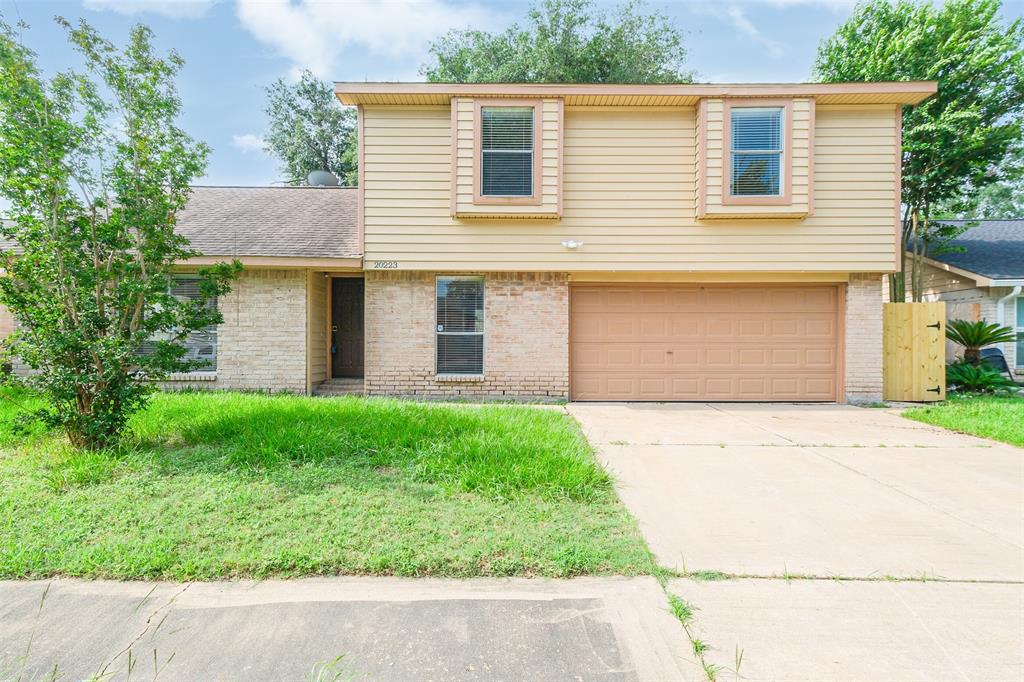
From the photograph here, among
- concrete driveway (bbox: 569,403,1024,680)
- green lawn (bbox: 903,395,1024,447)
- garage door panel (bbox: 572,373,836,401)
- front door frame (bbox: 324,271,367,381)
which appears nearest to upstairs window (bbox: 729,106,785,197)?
garage door panel (bbox: 572,373,836,401)

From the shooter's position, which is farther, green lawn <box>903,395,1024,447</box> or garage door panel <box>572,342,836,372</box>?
garage door panel <box>572,342,836,372</box>

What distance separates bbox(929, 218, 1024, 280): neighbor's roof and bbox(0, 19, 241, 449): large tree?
14.9 m

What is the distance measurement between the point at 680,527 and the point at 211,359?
8.28 metres

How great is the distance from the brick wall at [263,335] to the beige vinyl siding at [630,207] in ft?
5.50

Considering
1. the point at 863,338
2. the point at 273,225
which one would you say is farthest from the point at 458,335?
the point at 863,338

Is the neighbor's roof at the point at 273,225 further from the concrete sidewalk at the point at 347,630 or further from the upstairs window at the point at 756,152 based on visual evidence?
the upstairs window at the point at 756,152

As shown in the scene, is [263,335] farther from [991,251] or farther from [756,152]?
[991,251]

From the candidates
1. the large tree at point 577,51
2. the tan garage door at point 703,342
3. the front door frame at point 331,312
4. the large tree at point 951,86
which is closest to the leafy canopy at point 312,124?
the large tree at point 577,51

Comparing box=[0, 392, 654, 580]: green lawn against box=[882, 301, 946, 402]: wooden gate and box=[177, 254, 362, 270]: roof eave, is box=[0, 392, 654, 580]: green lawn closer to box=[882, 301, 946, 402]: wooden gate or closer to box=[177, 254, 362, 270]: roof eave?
box=[177, 254, 362, 270]: roof eave

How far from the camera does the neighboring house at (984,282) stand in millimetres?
10414

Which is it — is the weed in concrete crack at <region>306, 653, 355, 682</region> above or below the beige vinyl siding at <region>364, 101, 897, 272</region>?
below

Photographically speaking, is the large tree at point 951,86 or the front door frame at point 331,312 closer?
the front door frame at point 331,312

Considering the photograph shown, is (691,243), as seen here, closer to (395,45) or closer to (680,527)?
(680,527)

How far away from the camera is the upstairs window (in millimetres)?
7965
